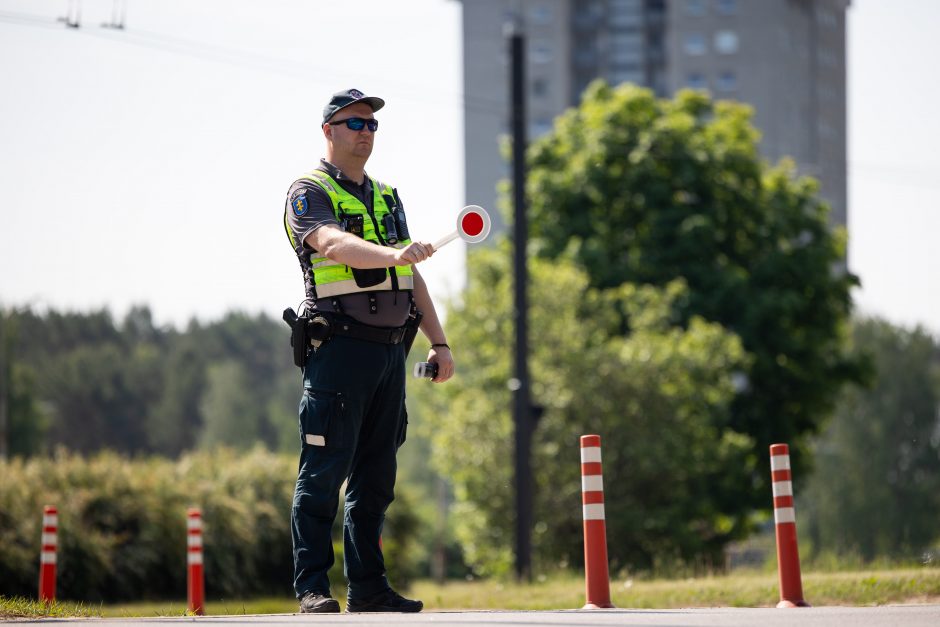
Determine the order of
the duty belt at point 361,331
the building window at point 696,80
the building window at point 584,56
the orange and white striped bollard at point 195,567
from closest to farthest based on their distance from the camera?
1. the duty belt at point 361,331
2. the orange and white striped bollard at point 195,567
3. the building window at point 696,80
4. the building window at point 584,56

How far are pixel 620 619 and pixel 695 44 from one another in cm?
10008

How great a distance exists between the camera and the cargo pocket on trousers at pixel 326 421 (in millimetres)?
7465

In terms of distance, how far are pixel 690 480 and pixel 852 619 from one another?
23.7 metres

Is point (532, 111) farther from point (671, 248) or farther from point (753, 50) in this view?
point (671, 248)

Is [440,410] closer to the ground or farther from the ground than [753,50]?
closer to the ground

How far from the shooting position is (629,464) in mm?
29734

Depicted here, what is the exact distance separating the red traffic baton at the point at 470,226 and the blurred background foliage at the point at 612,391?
13274 millimetres

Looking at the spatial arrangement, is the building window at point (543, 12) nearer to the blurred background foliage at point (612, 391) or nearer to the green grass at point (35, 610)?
the blurred background foliage at point (612, 391)

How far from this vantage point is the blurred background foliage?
85.0 feet

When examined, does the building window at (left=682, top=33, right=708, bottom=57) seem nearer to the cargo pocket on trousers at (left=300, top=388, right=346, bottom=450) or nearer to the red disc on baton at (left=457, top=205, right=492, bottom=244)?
the cargo pocket on trousers at (left=300, top=388, right=346, bottom=450)

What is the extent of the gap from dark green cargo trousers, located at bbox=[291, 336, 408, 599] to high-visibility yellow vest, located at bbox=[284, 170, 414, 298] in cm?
25

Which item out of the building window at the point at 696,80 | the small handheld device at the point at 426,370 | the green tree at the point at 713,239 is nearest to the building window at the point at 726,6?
the building window at the point at 696,80

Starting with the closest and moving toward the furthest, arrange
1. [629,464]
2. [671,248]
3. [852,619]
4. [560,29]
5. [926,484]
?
[852,619], [629,464], [671,248], [926,484], [560,29]

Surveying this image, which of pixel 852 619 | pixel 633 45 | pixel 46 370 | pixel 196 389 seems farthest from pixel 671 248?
pixel 633 45
